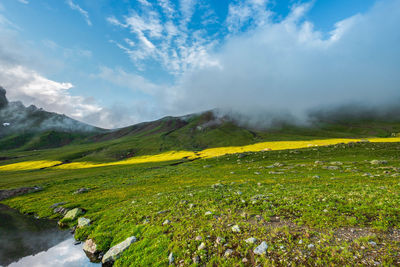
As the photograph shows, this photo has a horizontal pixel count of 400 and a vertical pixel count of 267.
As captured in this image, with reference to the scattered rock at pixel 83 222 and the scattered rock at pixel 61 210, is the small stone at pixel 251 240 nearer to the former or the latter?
the scattered rock at pixel 83 222

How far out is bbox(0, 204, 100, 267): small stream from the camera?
13.7m

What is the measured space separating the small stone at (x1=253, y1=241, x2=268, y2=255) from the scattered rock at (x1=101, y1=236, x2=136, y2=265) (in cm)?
894

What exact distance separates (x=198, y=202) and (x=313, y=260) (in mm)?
11486

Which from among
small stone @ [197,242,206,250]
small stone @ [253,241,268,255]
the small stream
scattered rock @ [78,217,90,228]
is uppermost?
small stone @ [253,241,268,255]

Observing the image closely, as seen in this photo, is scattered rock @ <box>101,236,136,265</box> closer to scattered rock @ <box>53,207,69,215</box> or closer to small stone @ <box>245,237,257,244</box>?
small stone @ <box>245,237,257,244</box>

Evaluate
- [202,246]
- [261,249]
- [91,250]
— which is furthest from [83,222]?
[261,249]

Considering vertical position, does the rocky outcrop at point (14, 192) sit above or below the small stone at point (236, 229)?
below

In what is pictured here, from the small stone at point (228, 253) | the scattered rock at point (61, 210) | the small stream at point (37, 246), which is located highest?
the small stone at point (228, 253)

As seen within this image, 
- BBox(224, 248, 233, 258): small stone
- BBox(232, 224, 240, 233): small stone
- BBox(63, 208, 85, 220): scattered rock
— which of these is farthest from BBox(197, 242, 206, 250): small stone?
BBox(63, 208, 85, 220): scattered rock

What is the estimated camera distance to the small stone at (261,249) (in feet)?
28.7

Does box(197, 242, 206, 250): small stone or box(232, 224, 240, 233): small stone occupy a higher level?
box(232, 224, 240, 233): small stone

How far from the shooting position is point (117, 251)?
40.4ft

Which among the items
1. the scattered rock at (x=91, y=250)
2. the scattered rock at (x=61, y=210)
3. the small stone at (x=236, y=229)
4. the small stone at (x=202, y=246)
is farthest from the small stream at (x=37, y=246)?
the small stone at (x=236, y=229)

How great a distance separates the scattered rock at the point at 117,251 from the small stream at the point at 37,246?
1.01 m
